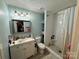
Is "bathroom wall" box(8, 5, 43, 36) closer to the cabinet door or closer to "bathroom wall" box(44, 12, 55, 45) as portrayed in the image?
"bathroom wall" box(44, 12, 55, 45)

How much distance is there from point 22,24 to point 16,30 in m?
0.37

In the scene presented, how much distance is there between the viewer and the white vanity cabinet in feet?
6.10

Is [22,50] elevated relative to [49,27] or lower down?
lower down

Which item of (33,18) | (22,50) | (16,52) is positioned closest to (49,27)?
(33,18)

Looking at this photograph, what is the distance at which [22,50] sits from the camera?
2059 millimetres

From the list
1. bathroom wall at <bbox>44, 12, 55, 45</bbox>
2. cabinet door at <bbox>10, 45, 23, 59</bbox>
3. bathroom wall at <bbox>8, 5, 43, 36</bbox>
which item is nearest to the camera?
cabinet door at <bbox>10, 45, 23, 59</bbox>

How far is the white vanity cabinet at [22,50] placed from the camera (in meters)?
1.86

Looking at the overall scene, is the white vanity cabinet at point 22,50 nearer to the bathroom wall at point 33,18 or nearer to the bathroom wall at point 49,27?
the bathroom wall at point 33,18

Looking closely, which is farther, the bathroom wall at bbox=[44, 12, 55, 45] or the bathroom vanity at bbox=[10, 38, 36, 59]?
the bathroom wall at bbox=[44, 12, 55, 45]

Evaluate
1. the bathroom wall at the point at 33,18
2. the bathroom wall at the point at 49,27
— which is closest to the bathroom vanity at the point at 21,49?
the bathroom wall at the point at 33,18

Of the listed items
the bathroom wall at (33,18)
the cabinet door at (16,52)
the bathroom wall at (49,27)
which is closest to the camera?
the cabinet door at (16,52)

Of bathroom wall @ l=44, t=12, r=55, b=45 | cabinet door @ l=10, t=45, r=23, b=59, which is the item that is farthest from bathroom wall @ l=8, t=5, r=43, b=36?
cabinet door @ l=10, t=45, r=23, b=59

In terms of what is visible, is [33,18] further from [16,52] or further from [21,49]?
[16,52]

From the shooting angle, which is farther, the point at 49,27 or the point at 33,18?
the point at 49,27
